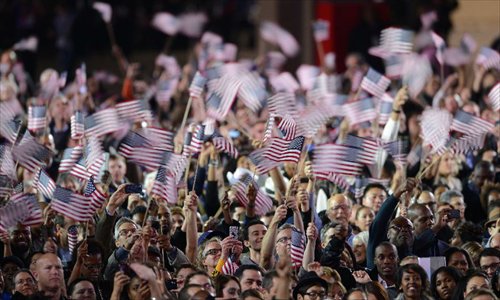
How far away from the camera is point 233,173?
59.4 ft

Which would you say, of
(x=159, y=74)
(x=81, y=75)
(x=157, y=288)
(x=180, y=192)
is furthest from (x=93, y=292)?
(x=159, y=74)

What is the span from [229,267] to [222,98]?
5.59 metres

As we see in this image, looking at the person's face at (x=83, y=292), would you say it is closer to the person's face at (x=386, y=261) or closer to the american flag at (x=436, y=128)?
the person's face at (x=386, y=261)

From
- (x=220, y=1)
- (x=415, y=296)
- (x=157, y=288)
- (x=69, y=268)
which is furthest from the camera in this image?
(x=220, y=1)

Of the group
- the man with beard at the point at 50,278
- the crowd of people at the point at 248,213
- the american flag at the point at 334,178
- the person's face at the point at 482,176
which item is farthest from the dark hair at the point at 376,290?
the person's face at the point at 482,176

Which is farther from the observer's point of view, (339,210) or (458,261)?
(339,210)

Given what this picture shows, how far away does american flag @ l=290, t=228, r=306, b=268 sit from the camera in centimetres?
1445

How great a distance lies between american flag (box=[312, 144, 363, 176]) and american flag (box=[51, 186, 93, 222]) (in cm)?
256

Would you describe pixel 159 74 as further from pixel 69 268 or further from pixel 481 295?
pixel 481 295

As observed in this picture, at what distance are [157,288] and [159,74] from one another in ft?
52.7

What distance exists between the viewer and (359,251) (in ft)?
50.2

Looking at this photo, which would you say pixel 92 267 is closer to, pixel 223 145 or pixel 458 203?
pixel 223 145

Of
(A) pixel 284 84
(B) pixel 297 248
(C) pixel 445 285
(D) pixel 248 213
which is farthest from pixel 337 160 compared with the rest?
(A) pixel 284 84

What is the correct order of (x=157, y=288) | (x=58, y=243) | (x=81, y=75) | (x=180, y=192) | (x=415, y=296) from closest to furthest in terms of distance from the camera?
(x=157, y=288) → (x=415, y=296) → (x=58, y=243) → (x=180, y=192) → (x=81, y=75)
